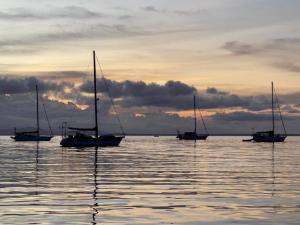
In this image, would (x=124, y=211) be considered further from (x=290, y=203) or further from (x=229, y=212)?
(x=290, y=203)

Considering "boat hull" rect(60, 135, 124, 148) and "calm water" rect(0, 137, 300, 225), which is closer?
"calm water" rect(0, 137, 300, 225)

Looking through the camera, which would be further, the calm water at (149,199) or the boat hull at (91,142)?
the boat hull at (91,142)

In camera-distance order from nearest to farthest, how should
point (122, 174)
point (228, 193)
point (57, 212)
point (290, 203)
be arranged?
point (57, 212) < point (290, 203) < point (228, 193) < point (122, 174)

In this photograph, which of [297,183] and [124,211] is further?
[297,183]

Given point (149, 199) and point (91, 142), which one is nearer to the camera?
point (149, 199)

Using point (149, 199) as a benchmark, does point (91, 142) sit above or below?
above

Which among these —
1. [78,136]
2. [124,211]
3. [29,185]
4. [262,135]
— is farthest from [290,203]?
[262,135]

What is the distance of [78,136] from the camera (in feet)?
380

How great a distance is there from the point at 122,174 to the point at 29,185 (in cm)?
1178

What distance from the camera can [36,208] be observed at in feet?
84.9

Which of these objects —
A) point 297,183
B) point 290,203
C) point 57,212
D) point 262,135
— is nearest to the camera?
point 57,212

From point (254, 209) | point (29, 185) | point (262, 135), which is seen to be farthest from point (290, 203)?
point (262, 135)

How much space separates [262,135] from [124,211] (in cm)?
16816

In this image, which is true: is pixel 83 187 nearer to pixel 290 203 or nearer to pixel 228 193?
pixel 228 193
